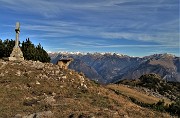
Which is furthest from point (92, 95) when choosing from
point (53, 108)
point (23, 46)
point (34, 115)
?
point (23, 46)

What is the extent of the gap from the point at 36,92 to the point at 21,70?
25.4 ft

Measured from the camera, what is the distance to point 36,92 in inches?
1296

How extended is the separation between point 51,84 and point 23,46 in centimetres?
4320

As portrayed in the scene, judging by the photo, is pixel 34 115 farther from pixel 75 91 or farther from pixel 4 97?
pixel 75 91

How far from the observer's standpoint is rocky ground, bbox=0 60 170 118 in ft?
86.8

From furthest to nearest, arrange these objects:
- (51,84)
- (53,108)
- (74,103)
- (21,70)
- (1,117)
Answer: (21,70) → (51,84) → (74,103) → (53,108) → (1,117)

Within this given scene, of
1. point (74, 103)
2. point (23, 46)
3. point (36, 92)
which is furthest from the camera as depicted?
point (23, 46)

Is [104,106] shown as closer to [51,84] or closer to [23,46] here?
[51,84]

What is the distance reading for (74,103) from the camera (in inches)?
1153

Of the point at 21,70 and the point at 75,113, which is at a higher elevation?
the point at 21,70

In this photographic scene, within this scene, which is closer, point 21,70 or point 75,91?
point 75,91

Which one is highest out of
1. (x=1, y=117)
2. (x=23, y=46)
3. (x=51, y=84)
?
(x=23, y=46)

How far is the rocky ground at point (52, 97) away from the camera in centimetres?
2647

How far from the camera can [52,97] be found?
101ft
